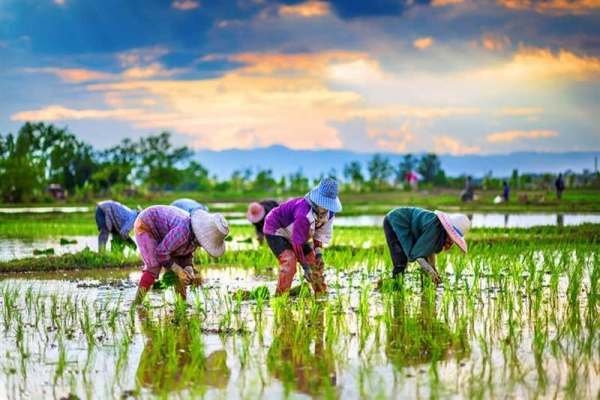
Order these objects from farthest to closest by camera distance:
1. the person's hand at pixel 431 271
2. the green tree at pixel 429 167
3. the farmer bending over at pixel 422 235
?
the green tree at pixel 429 167 < the person's hand at pixel 431 271 < the farmer bending over at pixel 422 235

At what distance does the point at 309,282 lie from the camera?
7.16 m

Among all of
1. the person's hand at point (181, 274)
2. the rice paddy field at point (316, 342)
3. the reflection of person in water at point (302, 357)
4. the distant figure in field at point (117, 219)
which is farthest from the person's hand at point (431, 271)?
the distant figure in field at point (117, 219)

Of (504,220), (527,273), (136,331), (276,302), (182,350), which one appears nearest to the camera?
(182,350)

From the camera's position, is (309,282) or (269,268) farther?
(269,268)

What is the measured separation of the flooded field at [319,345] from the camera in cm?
438

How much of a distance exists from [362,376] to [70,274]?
19.4 feet

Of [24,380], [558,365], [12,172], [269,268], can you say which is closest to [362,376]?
[558,365]

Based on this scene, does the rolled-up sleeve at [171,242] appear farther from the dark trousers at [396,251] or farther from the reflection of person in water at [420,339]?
the dark trousers at [396,251]

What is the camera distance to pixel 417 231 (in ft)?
24.7

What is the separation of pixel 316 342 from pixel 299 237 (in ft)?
4.87

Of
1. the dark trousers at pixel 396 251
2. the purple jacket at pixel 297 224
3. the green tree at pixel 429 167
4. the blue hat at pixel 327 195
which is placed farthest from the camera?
the green tree at pixel 429 167

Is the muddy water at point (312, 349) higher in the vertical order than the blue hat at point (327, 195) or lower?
lower

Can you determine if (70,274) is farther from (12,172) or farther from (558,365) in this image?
(12,172)

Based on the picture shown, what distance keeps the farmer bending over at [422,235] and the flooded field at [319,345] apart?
298 millimetres
